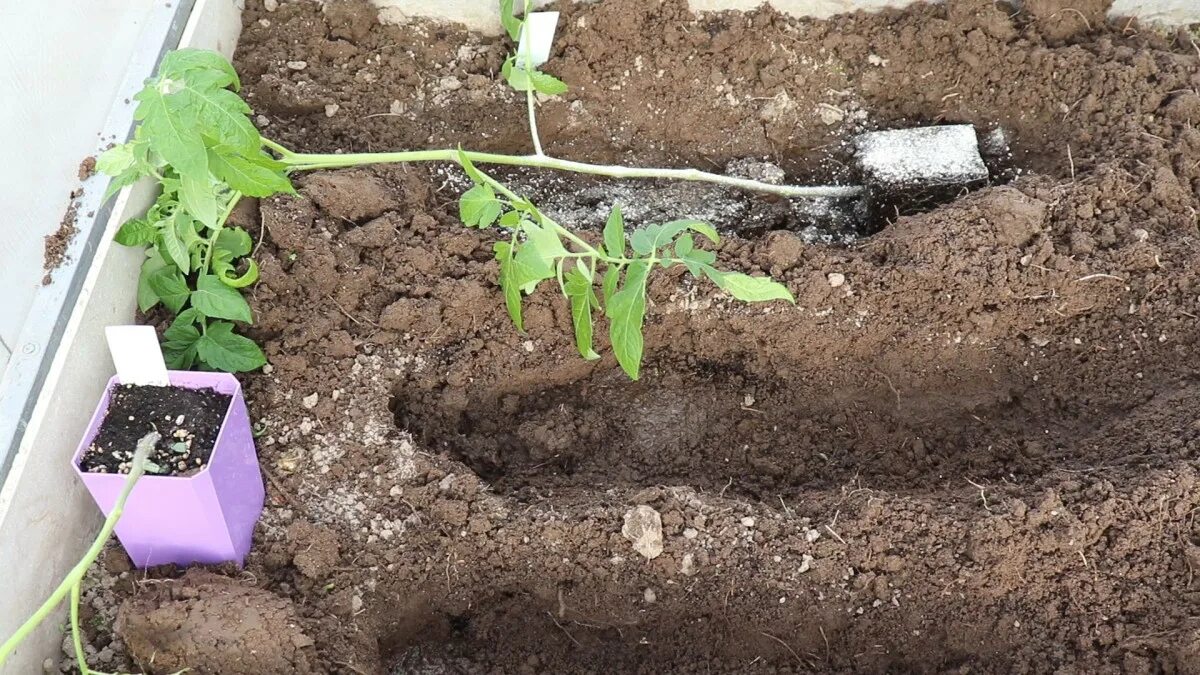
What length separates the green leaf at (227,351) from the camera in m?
2.13

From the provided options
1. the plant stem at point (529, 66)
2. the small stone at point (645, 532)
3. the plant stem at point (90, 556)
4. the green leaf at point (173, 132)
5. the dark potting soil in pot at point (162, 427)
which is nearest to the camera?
the plant stem at point (90, 556)

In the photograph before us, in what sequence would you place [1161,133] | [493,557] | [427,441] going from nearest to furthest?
[493,557]
[427,441]
[1161,133]

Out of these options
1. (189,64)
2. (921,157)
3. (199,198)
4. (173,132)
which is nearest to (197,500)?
(199,198)

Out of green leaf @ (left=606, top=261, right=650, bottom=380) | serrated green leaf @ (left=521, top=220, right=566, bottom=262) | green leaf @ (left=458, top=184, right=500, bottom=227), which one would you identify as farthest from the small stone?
green leaf @ (left=458, top=184, right=500, bottom=227)

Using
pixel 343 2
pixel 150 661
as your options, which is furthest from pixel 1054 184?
pixel 150 661

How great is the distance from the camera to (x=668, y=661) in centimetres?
210

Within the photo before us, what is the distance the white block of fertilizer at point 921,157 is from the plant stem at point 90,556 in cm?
187

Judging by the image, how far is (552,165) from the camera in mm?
2301

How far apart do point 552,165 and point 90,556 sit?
1.27 metres

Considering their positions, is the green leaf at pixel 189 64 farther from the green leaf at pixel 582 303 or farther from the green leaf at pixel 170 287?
the green leaf at pixel 582 303

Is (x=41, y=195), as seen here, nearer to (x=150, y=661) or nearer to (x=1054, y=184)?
(x=150, y=661)

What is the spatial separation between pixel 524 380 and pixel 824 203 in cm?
99

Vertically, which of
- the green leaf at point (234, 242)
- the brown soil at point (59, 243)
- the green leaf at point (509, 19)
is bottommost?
the green leaf at point (234, 242)

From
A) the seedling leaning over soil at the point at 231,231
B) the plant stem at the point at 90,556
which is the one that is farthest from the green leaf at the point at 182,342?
the plant stem at the point at 90,556
